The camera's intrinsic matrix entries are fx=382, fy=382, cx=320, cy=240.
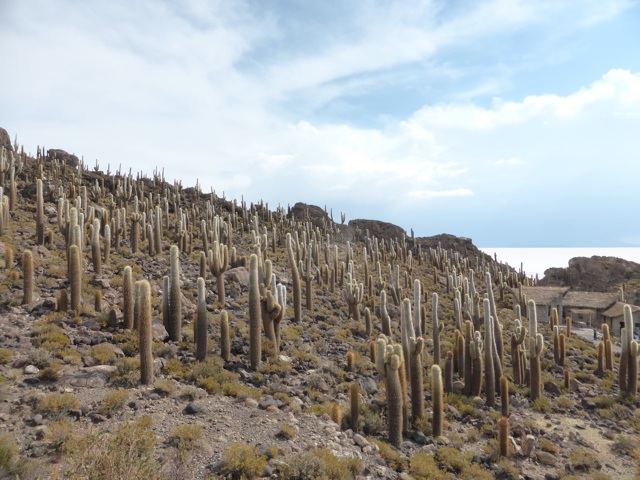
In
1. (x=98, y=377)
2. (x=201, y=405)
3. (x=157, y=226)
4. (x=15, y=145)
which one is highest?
(x=15, y=145)

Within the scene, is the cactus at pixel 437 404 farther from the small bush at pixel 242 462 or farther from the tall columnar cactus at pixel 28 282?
the tall columnar cactus at pixel 28 282

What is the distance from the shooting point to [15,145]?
38.5 meters

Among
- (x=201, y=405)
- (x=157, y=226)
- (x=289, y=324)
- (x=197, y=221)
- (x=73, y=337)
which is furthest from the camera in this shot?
(x=197, y=221)

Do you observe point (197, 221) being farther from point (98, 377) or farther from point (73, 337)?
point (98, 377)

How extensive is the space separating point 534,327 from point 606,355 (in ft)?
22.0

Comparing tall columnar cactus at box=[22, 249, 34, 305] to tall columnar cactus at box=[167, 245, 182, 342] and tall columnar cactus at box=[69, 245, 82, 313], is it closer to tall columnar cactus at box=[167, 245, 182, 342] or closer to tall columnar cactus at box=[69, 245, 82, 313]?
tall columnar cactus at box=[69, 245, 82, 313]

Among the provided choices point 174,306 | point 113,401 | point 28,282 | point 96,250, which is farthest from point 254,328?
point 96,250

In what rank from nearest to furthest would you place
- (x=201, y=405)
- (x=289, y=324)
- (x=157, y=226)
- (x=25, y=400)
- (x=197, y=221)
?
(x=25, y=400)
(x=201, y=405)
(x=289, y=324)
(x=157, y=226)
(x=197, y=221)

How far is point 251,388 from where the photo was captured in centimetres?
1114

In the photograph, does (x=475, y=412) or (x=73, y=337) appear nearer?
(x=73, y=337)

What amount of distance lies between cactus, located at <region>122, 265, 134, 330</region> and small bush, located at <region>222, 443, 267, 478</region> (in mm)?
6555

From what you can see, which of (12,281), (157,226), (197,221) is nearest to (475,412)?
(12,281)

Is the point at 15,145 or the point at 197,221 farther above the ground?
the point at 15,145

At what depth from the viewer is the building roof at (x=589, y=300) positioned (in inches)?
1522
